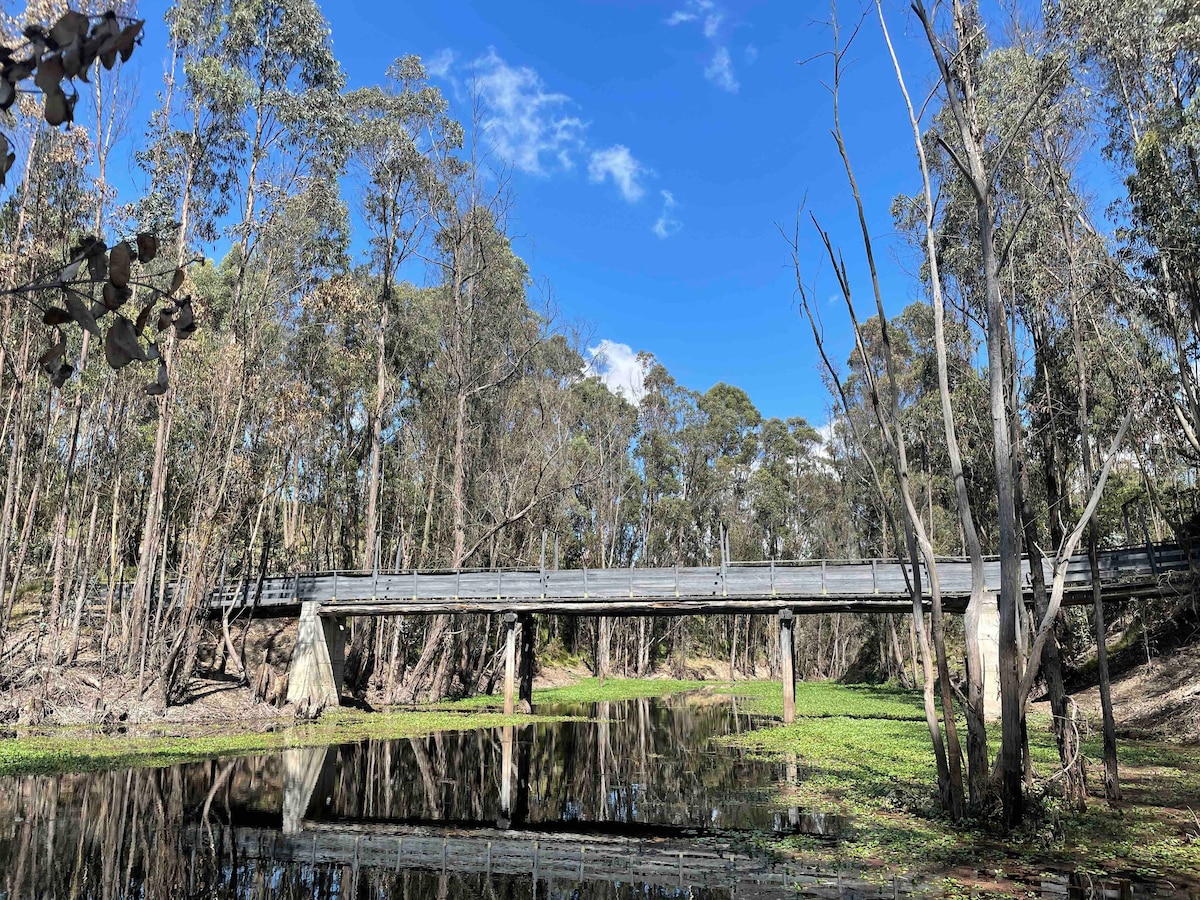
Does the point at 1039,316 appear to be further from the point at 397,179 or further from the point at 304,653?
the point at 397,179

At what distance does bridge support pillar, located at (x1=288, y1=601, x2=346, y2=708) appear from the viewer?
21.5 metres

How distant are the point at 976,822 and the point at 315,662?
62.8 ft

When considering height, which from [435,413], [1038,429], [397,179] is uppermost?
[397,179]

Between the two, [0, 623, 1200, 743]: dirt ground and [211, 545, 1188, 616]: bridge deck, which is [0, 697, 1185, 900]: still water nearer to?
[0, 623, 1200, 743]: dirt ground

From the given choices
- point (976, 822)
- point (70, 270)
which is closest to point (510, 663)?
point (976, 822)

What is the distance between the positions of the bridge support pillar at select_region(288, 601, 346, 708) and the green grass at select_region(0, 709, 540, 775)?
86 cm

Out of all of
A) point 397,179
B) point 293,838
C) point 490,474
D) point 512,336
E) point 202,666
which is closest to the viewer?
point 293,838

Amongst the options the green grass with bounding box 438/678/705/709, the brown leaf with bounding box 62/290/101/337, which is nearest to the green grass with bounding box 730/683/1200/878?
the brown leaf with bounding box 62/290/101/337

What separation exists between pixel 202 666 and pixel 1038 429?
24.3 meters

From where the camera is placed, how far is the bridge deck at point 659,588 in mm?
19016

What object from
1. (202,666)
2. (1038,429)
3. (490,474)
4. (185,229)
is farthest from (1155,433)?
(202,666)

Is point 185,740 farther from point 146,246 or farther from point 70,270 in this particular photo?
point 146,246

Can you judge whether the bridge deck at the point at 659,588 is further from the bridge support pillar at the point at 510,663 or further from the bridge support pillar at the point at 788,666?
the bridge support pillar at the point at 788,666

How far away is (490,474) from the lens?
101 ft
